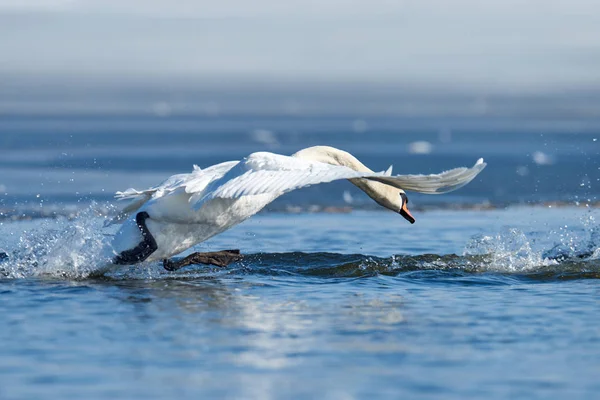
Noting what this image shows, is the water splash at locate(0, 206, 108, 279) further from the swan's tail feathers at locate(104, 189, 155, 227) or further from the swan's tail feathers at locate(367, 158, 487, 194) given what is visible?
the swan's tail feathers at locate(367, 158, 487, 194)

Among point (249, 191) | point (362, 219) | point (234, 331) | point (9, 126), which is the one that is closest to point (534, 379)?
point (234, 331)

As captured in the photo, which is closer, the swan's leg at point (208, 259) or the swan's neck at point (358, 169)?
the swan's neck at point (358, 169)

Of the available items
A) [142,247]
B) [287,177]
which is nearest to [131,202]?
[142,247]

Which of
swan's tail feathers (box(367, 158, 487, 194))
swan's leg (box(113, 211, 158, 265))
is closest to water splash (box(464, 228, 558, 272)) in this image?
swan's tail feathers (box(367, 158, 487, 194))

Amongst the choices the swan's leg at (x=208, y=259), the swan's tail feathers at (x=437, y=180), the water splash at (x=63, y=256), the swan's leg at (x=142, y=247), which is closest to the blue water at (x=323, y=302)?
the water splash at (x=63, y=256)

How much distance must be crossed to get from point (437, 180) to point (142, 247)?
2.59 metres

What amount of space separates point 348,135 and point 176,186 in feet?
57.3

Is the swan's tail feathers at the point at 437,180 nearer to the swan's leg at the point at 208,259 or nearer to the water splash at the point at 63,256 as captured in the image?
the swan's leg at the point at 208,259

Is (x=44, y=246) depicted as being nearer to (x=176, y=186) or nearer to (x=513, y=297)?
(x=176, y=186)

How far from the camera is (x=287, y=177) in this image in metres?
8.58

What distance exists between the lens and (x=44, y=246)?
10.1 m

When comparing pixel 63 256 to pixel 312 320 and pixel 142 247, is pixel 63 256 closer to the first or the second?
pixel 142 247

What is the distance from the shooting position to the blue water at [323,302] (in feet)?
19.9

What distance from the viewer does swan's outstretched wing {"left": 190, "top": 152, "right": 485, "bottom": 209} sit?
27.7ft
